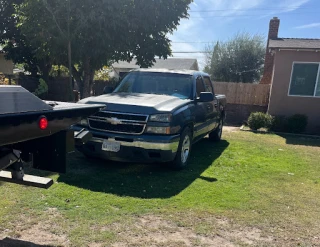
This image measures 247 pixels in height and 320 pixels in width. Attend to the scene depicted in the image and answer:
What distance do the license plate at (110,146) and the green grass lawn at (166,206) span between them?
458 millimetres

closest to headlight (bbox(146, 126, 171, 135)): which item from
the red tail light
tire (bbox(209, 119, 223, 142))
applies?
the red tail light

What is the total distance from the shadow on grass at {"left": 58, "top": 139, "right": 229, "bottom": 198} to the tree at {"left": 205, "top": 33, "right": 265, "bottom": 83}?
74.1 ft

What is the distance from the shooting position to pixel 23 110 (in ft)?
7.59

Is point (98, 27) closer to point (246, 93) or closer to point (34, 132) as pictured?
point (246, 93)

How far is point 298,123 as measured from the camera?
11.6 meters

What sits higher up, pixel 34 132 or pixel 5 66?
pixel 5 66

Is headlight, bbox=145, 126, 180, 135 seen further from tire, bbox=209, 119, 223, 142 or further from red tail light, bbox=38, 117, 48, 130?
tire, bbox=209, 119, 223, 142

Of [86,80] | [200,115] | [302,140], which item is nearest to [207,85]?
[200,115]

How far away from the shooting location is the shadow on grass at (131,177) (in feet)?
15.2

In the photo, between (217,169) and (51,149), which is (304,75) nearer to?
(217,169)

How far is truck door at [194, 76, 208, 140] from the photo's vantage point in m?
6.27

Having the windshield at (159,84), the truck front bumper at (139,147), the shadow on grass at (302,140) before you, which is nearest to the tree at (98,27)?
the windshield at (159,84)

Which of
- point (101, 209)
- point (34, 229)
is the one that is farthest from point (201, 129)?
point (34, 229)

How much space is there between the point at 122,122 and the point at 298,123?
882cm
